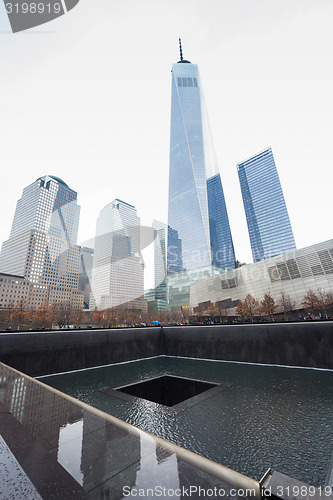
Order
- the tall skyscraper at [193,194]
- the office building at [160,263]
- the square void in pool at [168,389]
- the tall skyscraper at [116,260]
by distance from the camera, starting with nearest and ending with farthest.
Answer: the square void in pool at [168,389] → the tall skyscraper at [193,194] → the tall skyscraper at [116,260] → the office building at [160,263]

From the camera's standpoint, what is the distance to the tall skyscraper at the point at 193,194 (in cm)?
10619

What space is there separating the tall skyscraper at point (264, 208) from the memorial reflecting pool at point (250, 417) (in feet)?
378

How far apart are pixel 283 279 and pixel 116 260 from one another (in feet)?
321


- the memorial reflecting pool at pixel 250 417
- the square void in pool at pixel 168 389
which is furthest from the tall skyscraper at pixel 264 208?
the square void in pool at pixel 168 389

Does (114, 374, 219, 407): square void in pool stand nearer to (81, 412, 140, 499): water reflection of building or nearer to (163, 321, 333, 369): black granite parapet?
(163, 321, 333, 369): black granite parapet

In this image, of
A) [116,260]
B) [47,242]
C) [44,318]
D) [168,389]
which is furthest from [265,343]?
[116,260]

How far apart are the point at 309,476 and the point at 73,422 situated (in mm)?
3258

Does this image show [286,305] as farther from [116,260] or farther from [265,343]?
[116,260]

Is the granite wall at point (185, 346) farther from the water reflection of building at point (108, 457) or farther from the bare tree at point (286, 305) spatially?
the bare tree at point (286, 305)

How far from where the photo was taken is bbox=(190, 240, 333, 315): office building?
4266 cm

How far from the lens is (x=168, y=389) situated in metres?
8.98

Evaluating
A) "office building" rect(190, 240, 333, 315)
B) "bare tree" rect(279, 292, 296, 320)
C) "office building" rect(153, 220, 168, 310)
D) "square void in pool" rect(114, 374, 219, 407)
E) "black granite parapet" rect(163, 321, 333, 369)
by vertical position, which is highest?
"office building" rect(153, 220, 168, 310)

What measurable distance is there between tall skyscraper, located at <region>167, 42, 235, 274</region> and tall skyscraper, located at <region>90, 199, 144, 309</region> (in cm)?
2387

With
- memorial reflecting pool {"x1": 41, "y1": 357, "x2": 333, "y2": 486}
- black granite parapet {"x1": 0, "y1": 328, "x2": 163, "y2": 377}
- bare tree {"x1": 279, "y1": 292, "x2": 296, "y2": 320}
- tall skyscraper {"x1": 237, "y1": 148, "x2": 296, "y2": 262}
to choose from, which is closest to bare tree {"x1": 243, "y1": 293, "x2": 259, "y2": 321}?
bare tree {"x1": 279, "y1": 292, "x2": 296, "y2": 320}
